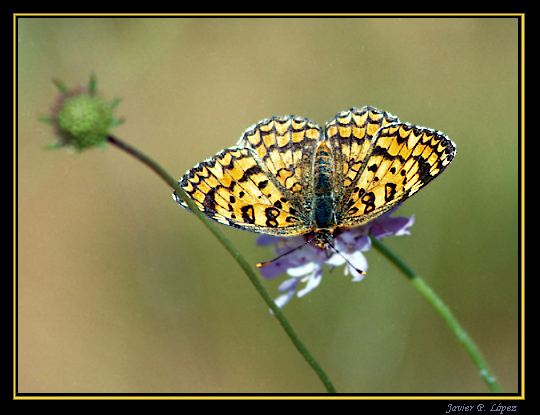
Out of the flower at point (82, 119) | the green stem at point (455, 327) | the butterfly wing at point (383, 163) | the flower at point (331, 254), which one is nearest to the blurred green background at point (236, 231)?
the flower at point (331, 254)

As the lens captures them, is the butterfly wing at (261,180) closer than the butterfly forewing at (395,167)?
No

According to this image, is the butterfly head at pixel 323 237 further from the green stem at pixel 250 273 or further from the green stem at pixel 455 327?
the green stem at pixel 250 273

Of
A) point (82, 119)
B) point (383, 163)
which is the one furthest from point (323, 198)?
point (82, 119)

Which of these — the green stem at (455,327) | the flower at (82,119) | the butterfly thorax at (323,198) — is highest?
the flower at (82,119)

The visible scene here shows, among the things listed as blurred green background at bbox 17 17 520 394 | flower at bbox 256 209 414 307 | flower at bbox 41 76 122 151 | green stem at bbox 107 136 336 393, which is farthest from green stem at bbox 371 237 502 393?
blurred green background at bbox 17 17 520 394

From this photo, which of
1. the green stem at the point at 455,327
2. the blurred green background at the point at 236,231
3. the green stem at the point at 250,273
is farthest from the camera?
the blurred green background at the point at 236,231
